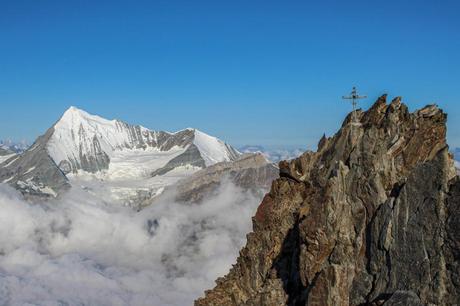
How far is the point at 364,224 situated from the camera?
5322 centimetres

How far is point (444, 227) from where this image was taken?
43.5 m

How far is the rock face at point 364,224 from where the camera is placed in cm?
4375

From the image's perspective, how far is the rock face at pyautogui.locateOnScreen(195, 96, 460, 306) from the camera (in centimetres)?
4375

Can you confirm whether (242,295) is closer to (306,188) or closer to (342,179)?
(306,188)

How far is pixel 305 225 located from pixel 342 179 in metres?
5.45

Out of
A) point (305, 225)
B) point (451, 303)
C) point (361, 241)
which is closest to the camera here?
point (451, 303)

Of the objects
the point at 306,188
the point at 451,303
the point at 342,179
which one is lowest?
the point at 451,303

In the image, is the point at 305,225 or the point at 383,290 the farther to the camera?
the point at 305,225

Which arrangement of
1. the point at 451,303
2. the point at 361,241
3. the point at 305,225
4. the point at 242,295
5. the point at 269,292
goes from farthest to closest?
the point at 242,295 < the point at 269,292 < the point at 305,225 < the point at 361,241 < the point at 451,303

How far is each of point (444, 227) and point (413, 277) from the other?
406cm

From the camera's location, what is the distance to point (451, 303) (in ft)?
136

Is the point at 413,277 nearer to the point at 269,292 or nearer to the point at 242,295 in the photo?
the point at 269,292

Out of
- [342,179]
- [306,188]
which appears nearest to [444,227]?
[342,179]

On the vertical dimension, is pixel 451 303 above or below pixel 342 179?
below
